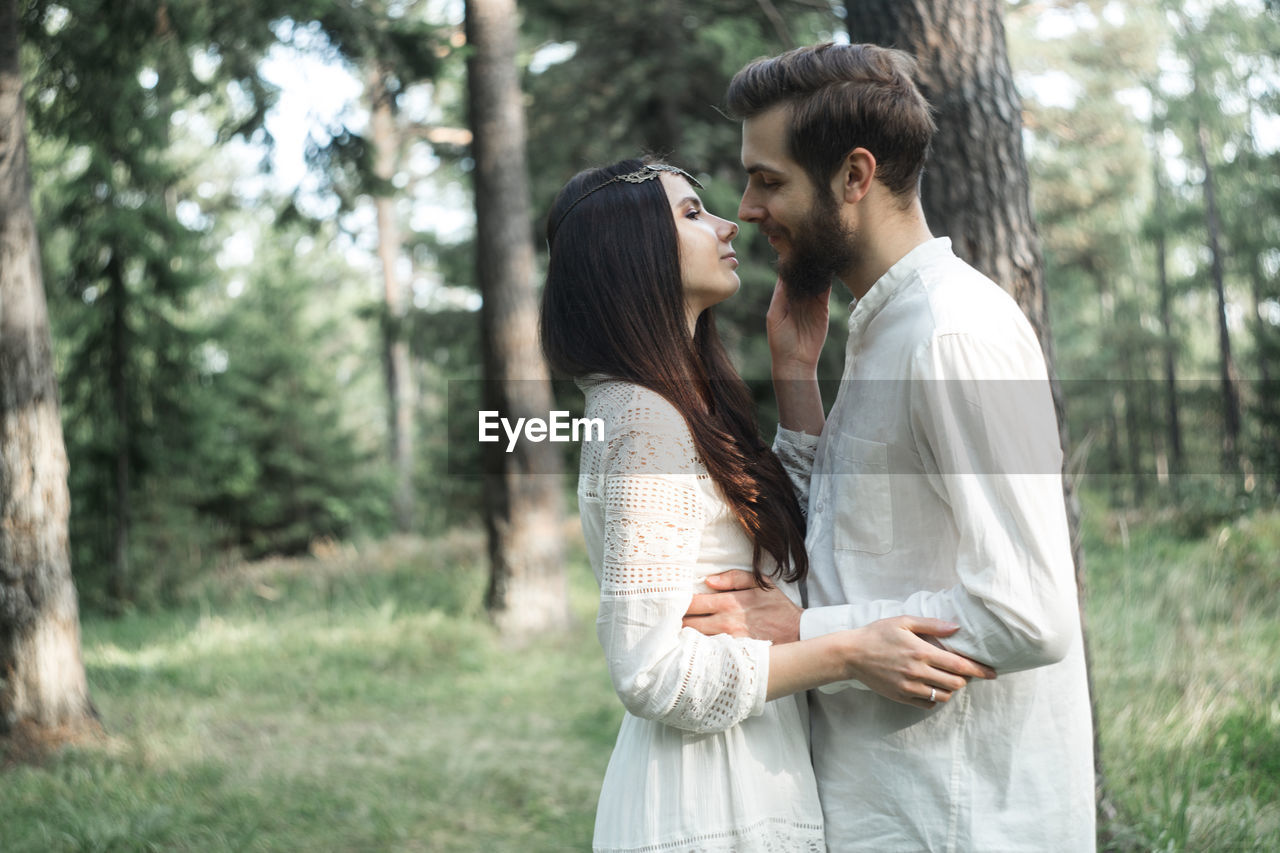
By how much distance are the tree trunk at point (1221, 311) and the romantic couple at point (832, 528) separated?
1433 centimetres

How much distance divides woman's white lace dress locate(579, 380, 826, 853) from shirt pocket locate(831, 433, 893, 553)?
21 centimetres

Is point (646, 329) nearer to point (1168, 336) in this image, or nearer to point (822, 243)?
point (822, 243)

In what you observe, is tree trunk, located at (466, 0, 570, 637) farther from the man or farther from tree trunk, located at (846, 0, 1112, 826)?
the man

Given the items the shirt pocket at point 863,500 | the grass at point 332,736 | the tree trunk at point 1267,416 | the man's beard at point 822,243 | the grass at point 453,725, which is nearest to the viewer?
the shirt pocket at point 863,500

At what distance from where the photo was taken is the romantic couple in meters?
1.72

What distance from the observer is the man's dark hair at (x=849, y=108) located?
6.68 feet

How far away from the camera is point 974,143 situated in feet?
10.7

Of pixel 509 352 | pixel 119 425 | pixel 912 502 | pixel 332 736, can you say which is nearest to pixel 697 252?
pixel 912 502

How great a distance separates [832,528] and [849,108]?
0.85 m

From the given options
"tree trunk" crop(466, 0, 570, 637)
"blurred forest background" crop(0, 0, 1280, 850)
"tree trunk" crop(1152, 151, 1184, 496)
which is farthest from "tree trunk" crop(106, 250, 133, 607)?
"tree trunk" crop(1152, 151, 1184, 496)

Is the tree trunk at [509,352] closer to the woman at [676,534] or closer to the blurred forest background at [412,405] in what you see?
the blurred forest background at [412,405]

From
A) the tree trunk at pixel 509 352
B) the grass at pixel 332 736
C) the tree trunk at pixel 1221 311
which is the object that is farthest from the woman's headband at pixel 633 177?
the tree trunk at pixel 1221 311

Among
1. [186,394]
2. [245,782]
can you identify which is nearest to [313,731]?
[245,782]

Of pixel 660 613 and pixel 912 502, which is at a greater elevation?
pixel 912 502
